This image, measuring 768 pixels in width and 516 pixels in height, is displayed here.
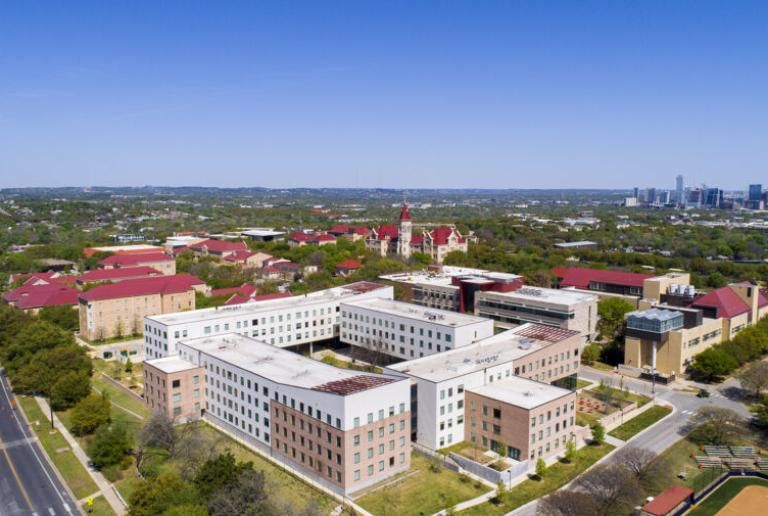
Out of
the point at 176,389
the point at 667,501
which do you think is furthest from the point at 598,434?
the point at 176,389

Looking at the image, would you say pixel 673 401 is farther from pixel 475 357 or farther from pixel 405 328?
pixel 405 328

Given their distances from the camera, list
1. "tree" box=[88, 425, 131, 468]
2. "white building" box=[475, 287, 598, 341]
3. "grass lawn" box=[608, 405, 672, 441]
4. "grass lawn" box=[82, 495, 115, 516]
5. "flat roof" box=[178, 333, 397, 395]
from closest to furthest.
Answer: "grass lawn" box=[82, 495, 115, 516], "flat roof" box=[178, 333, 397, 395], "tree" box=[88, 425, 131, 468], "grass lawn" box=[608, 405, 672, 441], "white building" box=[475, 287, 598, 341]

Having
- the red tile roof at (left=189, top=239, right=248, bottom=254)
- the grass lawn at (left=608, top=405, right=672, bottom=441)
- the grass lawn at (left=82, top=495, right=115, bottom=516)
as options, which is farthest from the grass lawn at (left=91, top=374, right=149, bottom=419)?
the red tile roof at (left=189, top=239, right=248, bottom=254)

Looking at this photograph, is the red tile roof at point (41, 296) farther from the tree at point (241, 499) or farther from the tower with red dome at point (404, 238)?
the tower with red dome at point (404, 238)

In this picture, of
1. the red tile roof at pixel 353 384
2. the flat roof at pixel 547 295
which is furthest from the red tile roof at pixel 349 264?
the red tile roof at pixel 353 384

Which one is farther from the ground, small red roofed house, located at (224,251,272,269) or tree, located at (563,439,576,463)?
small red roofed house, located at (224,251,272,269)

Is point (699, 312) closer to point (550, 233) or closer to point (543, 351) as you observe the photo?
point (543, 351)

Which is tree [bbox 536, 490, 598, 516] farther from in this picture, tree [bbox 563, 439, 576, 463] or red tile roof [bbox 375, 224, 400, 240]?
red tile roof [bbox 375, 224, 400, 240]
